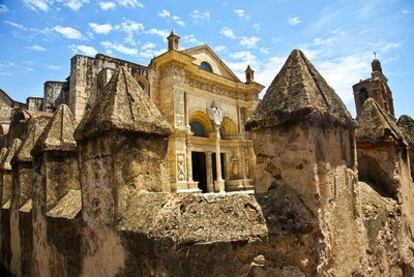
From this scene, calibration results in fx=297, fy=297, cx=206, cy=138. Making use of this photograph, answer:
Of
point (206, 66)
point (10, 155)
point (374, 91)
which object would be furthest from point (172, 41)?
point (374, 91)

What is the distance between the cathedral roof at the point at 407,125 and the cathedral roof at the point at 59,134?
15.7ft

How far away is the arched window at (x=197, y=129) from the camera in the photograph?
18344 mm

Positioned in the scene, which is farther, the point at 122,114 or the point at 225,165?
the point at 225,165

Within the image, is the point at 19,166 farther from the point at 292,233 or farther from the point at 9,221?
the point at 292,233

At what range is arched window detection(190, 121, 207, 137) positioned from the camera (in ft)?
60.2

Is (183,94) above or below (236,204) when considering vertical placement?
above

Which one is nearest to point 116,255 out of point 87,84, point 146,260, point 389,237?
point 146,260

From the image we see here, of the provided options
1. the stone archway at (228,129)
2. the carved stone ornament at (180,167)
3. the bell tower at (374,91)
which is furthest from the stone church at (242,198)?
the bell tower at (374,91)

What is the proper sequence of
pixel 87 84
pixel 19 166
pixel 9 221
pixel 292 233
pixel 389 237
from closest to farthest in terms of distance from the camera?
pixel 292 233
pixel 389 237
pixel 19 166
pixel 9 221
pixel 87 84

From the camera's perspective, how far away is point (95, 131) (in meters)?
2.47

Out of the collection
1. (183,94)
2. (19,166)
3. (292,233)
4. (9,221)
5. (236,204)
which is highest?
(183,94)

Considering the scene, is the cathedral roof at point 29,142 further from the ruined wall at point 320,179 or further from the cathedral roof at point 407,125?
the cathedral roof at point 407,125

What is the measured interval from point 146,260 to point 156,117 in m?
1.21

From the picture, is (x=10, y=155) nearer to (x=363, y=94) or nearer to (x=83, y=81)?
(x=83, y=81)
